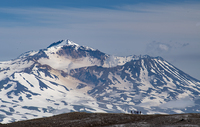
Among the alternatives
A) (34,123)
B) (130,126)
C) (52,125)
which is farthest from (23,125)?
(130,126)

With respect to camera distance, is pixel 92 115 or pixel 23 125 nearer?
pixel 23 125

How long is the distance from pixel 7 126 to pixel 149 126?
138 ft

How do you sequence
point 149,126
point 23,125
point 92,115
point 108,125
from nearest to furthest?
point 149,126 → point 108,125 → point 23,125 → point 92,115

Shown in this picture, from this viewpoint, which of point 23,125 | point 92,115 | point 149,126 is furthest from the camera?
point 92,115

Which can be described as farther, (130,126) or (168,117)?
(168,117)

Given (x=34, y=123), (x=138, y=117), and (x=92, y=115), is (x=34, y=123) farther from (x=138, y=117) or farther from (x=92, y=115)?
(x=138, y=117)

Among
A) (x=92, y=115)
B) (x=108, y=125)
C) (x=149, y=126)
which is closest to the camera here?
(x=149, y=126)

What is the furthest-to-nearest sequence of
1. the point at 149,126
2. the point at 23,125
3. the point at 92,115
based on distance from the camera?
1. the point at 92,115
2. the point at 23,125
3. the point at 149,126

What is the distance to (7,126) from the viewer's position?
100312mm

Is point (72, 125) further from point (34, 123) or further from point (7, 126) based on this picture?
point (7, 126)

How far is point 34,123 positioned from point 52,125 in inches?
272

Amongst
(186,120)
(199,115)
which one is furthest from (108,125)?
(199,115)

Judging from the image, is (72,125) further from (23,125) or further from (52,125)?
(23,125)

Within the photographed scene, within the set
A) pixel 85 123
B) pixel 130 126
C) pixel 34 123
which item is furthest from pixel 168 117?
pixel 34 123
